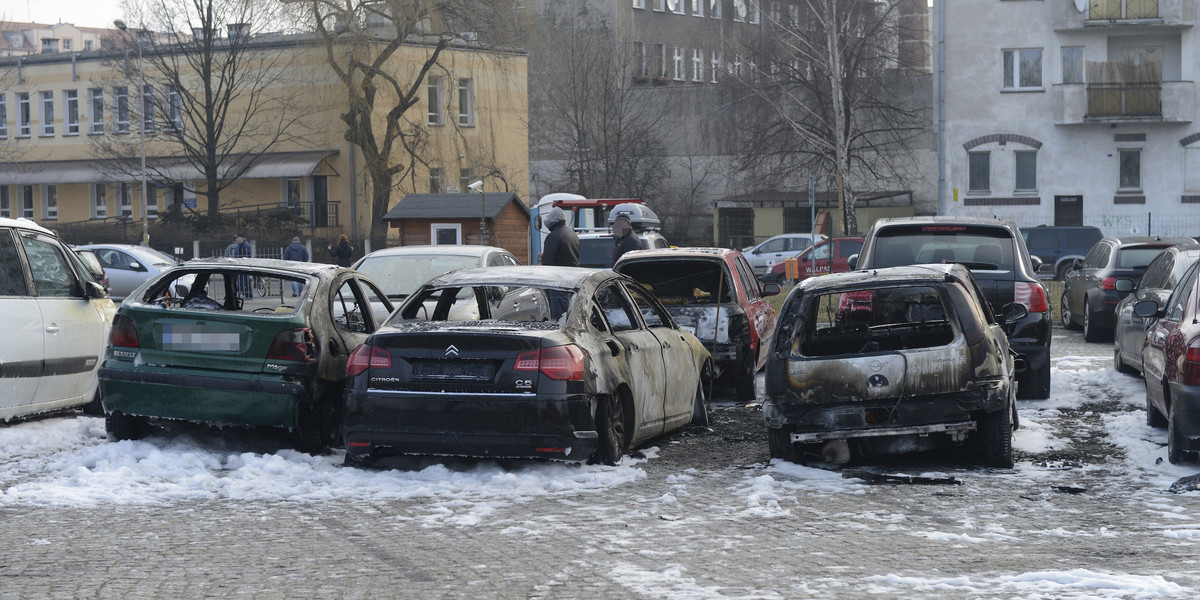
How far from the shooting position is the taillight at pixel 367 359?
8789 mm

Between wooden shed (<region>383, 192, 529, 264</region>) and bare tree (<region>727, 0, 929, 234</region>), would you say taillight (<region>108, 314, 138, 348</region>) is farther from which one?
bare tree (<region>727, 0, 929, 234</region>)

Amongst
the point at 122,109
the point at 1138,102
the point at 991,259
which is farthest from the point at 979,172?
the point at 991,259

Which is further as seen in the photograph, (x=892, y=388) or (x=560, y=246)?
(x=560, y=246)

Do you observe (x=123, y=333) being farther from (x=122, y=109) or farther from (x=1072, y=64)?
(x=122, y=109)

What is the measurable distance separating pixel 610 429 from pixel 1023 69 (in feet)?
→ 153

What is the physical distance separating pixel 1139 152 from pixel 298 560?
5051 centimetres

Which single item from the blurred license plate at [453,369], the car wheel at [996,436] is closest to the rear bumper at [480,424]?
the blurred license plate at [453,369]

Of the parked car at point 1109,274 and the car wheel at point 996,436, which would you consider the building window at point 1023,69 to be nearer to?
the parked car at point 1109,274

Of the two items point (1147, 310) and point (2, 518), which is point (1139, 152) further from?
point (2, 518)

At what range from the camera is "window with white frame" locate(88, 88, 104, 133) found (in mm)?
64375

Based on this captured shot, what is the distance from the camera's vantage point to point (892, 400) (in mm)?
8820

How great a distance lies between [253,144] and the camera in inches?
2341

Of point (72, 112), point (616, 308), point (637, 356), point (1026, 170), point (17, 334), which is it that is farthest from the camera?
point (72, 112)

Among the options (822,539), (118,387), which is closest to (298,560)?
(822,539)
